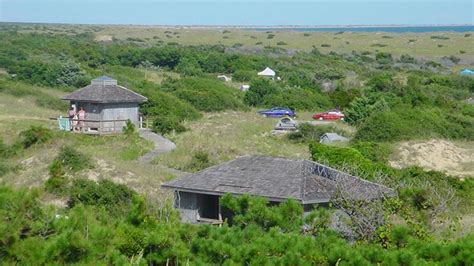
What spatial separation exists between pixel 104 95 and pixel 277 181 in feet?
55.6

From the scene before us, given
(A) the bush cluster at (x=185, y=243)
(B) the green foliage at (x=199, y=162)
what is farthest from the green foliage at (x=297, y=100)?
(A) the bush cluster at (x=185, y=243)

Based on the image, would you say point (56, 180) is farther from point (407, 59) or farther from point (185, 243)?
point (407, 59)

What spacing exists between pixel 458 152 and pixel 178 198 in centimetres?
1964

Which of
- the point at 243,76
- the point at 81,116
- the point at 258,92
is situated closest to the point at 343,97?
the point at 258,92

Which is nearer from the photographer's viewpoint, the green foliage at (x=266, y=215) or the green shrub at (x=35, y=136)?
the green foliage at (x=266, y=215)

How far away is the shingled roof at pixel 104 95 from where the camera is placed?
33.5 m

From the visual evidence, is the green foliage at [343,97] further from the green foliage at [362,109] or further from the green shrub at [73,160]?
the green shrub at [73,160]

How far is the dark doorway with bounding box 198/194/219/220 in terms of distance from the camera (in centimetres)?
1953

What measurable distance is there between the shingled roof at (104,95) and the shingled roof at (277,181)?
1408 cm

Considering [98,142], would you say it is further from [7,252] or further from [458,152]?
[7,252]

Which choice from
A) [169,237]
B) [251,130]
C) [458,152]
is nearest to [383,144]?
[458,152]

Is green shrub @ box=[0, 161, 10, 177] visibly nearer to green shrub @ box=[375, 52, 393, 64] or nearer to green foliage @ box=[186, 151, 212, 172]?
green foliage @ box=[186, 151, 212, 172]

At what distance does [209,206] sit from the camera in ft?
64.5

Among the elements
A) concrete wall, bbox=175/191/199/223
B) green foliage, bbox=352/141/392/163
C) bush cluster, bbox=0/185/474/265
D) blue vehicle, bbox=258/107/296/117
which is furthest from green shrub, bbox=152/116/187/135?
bush cluster, bbox=0/185/474/265
